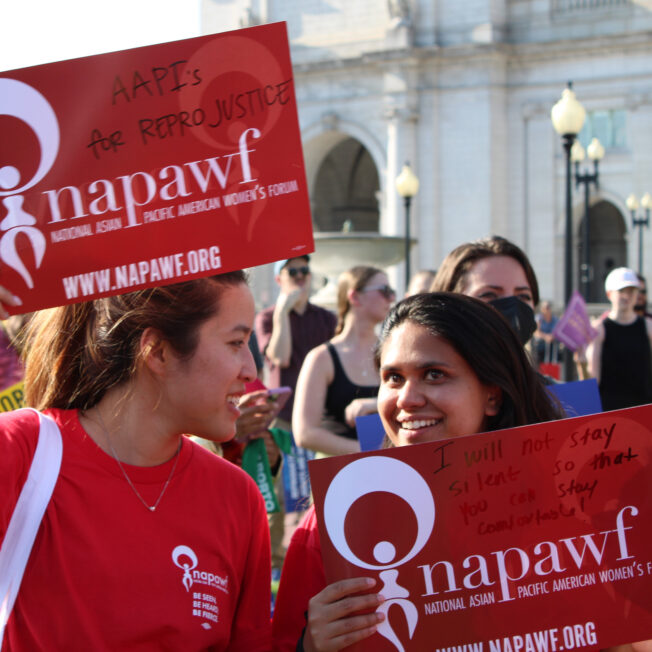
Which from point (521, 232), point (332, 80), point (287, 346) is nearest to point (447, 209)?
point (521, 232)

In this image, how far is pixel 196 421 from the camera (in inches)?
98.7

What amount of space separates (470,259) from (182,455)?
1913 millimetres

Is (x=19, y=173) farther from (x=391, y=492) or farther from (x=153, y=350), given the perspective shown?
(x=391, y=492)

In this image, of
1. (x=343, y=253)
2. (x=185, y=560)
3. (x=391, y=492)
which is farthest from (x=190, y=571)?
(x=343, y=253)

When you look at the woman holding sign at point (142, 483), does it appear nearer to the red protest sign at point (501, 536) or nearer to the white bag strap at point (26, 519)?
the white bag strap at point (26, 519)

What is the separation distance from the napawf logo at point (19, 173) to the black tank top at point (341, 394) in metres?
2.89

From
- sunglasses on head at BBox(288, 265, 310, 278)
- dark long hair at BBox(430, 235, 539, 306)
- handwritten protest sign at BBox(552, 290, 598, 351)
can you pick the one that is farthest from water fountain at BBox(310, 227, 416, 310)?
dark long hair at BBox(430, 235, 539, 306)

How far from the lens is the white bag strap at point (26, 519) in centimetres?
218

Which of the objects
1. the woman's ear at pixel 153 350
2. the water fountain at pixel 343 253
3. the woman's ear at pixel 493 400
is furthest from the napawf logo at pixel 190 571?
the water fountain at pixel 343 253

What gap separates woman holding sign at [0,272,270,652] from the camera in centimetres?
224

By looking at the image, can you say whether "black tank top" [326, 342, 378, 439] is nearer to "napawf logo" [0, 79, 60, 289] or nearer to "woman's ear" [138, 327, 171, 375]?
"woman's ear" [138, 327, 171, 375]

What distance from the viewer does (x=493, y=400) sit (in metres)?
2.71

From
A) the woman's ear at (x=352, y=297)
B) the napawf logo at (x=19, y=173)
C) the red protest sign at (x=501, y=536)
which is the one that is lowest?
the red protest sign at (x=501, y=536)

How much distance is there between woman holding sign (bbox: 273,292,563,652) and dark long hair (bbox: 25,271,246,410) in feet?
1.76
